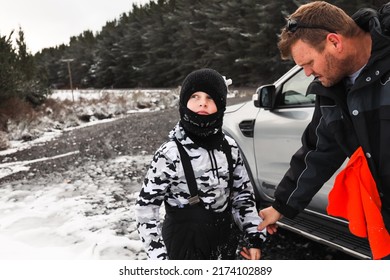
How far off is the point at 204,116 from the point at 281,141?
1498mm

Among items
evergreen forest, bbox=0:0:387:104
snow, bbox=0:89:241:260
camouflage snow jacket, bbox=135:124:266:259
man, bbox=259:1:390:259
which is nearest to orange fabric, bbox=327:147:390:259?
man, bbox=259:1:390:259

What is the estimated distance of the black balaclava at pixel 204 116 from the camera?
1.81 meters

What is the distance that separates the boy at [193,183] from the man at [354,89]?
0.46 metres

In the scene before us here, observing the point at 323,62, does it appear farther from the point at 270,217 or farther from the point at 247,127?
the point at 247,127

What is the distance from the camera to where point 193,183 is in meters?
1.79

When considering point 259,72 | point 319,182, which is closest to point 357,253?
point 319,182

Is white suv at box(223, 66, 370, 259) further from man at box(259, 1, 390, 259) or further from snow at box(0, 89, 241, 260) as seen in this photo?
snow at box(0, 89, 241, 260)

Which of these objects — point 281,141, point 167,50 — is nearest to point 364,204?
point 281,141

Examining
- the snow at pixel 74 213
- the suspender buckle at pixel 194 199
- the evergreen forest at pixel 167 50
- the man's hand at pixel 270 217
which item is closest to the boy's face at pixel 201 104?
the suspender buckle at pixel 194 199

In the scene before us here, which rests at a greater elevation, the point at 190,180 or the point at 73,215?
the point at 190,180

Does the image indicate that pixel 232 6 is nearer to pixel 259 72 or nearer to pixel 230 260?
pixel 259 72

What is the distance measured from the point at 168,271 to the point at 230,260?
0.31m

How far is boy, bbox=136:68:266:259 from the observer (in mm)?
1789

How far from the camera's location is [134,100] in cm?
→ 1841
